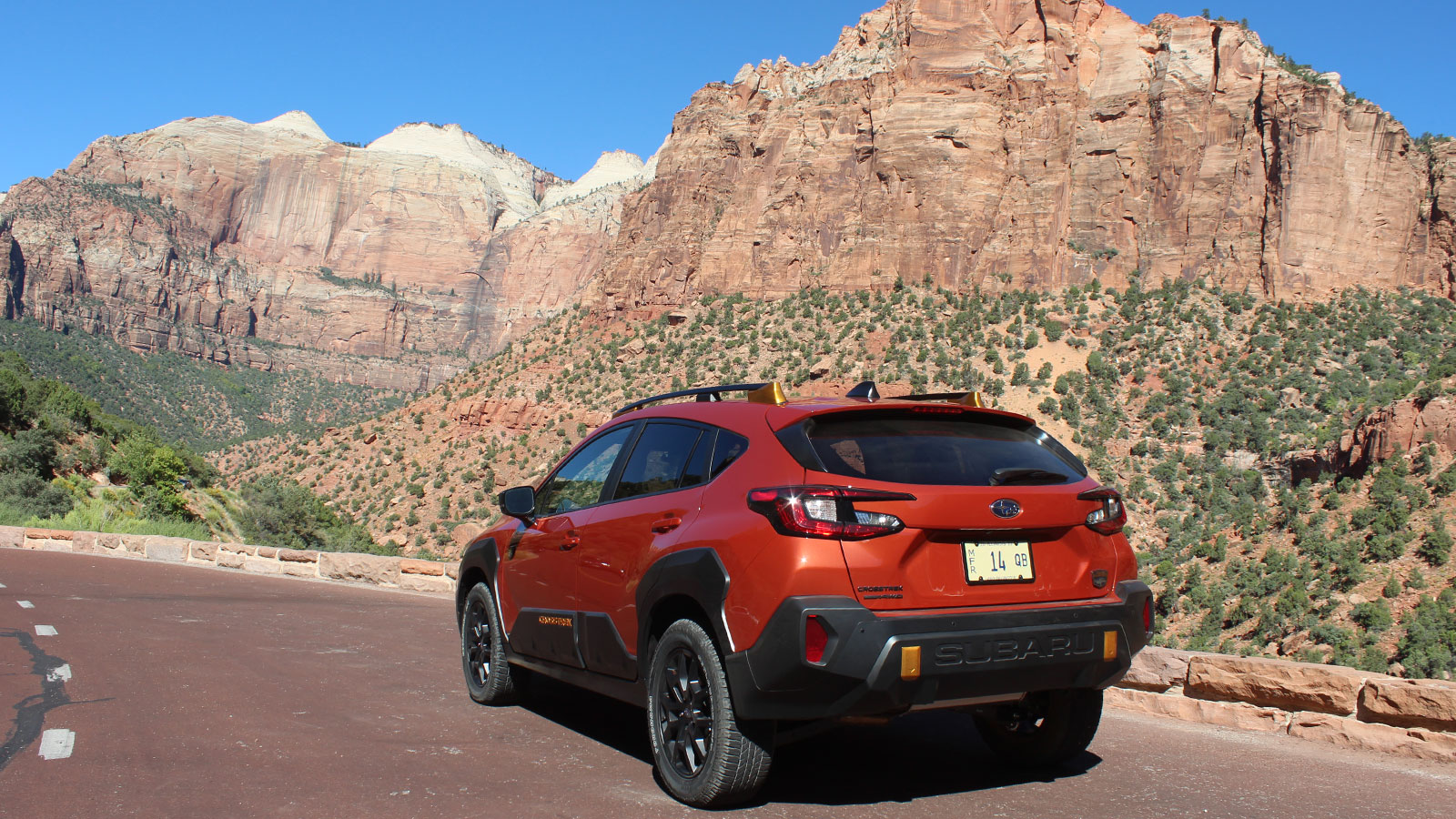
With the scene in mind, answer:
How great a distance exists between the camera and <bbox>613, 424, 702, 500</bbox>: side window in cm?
475

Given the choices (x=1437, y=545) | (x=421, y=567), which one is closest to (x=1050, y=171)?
(x=1437, y=545)

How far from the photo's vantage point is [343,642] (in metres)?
8.48

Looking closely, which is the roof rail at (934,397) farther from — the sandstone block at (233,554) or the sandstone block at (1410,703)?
the sandstone block at (233,554)

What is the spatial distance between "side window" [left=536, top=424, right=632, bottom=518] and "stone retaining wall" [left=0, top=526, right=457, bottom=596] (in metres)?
7.25

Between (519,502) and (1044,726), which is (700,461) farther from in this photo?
(1044,726)

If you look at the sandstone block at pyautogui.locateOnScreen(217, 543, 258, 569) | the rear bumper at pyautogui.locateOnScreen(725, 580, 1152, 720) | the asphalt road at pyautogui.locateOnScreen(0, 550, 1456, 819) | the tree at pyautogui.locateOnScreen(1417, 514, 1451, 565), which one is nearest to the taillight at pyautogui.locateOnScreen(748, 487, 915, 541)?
the rear bumper at pyautogui.locateOnScreen(725, 580, 1152, 720)

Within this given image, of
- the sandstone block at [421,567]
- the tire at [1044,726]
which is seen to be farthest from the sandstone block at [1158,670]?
the sandstone block at [421,567]

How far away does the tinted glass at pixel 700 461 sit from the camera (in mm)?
4508

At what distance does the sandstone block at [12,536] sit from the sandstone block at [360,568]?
9.00 meters

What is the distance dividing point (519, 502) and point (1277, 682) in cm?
473

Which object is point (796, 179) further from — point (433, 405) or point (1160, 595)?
point (1160, 595)

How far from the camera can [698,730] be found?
414cm

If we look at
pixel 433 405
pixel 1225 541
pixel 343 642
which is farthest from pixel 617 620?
pixel 433 405

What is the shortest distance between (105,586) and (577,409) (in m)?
38.9
